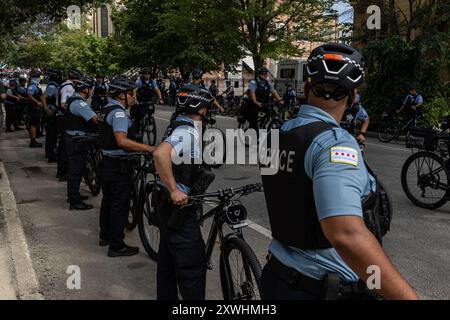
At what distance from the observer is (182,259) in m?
3.21

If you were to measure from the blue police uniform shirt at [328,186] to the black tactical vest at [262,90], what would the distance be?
8962 mm

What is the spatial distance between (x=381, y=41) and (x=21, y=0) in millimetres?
11848

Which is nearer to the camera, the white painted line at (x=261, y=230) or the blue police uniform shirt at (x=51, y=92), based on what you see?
the white painted line at (x=261, y=230)

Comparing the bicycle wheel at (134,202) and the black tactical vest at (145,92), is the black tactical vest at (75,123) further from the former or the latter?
the black tactical vest at (145,92)

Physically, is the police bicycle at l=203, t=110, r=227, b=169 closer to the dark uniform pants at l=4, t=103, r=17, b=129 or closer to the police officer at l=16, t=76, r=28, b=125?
the police officer at l=16, t=76, r=28, b=125

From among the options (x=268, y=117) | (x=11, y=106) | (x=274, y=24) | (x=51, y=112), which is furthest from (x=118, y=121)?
(x=274, y=24)

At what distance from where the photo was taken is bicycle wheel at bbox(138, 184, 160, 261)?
16.3 ft

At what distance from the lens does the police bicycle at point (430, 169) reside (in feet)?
21.4

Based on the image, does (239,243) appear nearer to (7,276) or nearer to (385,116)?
(7,276)

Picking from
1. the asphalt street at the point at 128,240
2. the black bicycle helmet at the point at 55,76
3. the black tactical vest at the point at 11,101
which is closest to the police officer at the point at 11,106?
the black tactical vest at the point at 11,101

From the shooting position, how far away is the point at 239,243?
3.22m

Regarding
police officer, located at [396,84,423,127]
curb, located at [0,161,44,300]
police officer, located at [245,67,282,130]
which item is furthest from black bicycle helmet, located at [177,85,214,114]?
police officer, located at [396,84,423,127]

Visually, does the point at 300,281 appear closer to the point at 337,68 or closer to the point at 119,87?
the point at 337,68
